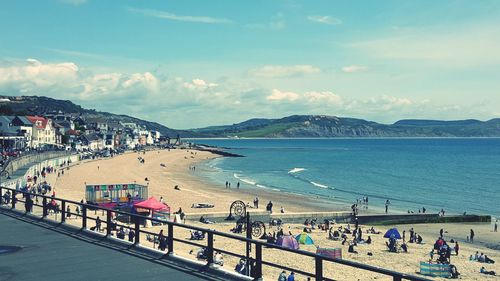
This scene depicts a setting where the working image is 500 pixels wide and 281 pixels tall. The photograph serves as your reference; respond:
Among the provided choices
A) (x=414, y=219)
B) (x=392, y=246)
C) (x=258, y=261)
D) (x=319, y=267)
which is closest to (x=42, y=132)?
(x=414, y=219)

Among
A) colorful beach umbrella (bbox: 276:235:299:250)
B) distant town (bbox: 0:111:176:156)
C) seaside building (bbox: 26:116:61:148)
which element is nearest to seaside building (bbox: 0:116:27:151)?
distant town (bbox: 0:111:176:156)

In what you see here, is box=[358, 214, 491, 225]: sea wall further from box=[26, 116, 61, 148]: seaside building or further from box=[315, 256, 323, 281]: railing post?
box=[26, 116, 61, 148]: seaside building

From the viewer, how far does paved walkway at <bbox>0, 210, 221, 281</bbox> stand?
31.1ft

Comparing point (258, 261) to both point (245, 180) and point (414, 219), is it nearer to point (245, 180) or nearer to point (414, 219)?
point (414, 219)

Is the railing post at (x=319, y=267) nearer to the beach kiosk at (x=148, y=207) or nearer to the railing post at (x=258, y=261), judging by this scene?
the railing post at (x=258, y=261)

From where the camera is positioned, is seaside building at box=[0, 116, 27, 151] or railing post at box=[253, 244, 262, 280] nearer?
railing post at box=[253, 244, 262, 280]

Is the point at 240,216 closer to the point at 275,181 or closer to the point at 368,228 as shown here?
the point at 368,228

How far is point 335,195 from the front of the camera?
68.1 metres

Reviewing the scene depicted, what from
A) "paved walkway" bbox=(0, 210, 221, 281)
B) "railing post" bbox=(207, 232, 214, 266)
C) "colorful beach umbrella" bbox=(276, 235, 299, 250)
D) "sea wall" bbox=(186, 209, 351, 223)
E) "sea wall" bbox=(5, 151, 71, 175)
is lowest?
"sea wall" bbox=(186, 209, 351, 223)

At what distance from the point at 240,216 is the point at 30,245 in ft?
90.4

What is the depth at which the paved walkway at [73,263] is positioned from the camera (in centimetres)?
949

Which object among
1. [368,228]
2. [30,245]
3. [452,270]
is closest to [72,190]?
[368,228]

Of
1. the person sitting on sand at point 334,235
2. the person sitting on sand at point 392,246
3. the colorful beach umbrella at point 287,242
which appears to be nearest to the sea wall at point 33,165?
the colorful beach umbrella at point 287,242

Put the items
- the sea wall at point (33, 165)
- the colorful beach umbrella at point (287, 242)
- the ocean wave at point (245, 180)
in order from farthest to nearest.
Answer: the ocean wave at point (245, 180), the sea wall at point (33, 165), the colorful beach umbrella at point (287, 242)
